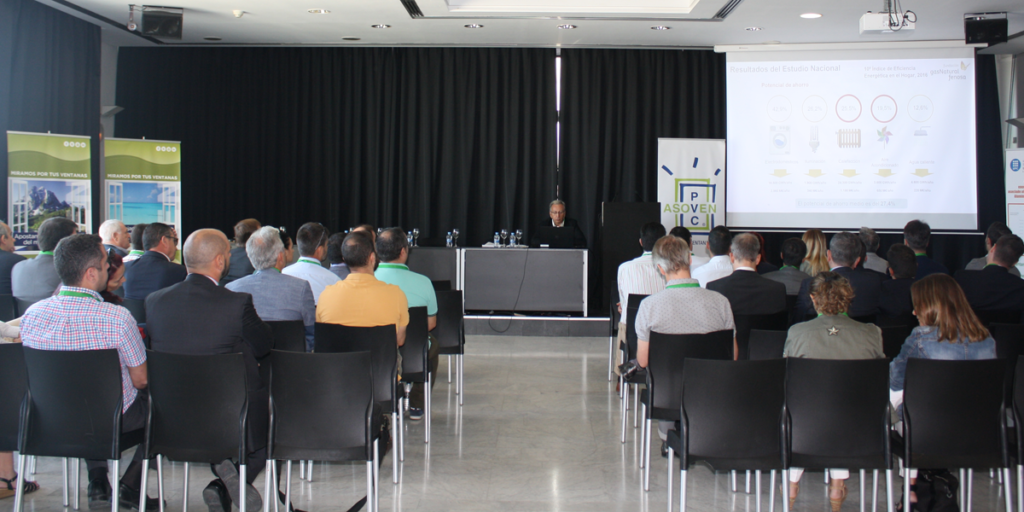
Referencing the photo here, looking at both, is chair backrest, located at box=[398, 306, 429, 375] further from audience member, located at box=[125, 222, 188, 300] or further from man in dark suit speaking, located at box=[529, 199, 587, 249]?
man in dark suit speaking, located at box=[529, 199, 587, 249]

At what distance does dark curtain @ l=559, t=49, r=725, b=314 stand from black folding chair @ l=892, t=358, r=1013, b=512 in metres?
6.18

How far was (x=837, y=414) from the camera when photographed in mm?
2676

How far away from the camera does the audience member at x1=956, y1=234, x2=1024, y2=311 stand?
4.20 metres

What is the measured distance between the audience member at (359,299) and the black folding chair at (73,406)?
1.00 m

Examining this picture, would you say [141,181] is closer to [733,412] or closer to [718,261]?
[718,261]

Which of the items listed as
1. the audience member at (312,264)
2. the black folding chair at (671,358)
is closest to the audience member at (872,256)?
the black folding chair at (671,358)

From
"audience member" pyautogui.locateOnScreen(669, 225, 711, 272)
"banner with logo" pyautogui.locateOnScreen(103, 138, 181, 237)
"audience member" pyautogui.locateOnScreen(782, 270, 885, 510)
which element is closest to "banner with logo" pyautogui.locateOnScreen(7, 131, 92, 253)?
"banner with logo" pyautogui.locateOnScreen(103, 138, 181, 237)

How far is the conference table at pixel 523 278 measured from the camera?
7.46 meters

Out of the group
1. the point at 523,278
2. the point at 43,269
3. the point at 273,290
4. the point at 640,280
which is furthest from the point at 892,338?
the point at 43,269

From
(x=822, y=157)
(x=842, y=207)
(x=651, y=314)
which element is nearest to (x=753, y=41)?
(x=822, y=157)

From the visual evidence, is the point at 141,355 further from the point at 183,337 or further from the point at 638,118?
the point at 638,118

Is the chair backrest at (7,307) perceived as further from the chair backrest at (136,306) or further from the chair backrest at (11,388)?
the chair backrest at (11,388)

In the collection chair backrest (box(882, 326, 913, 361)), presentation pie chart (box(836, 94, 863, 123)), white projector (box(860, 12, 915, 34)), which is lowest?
chair backrest (box(882, 326, 913, 361))

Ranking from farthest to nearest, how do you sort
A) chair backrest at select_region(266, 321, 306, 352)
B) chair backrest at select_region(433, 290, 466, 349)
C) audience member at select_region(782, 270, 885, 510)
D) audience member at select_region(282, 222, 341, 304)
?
chair backrest at select_region(433, 290, 466, 349), audience member at select_region(282, 222, 341, 304), chair backrest at select_region(266, 321, 306, 352), audience member at select_region(782, 270, 885, 510)
